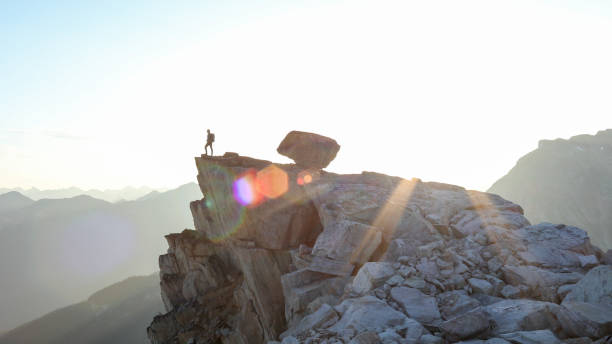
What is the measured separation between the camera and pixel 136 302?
115812mm

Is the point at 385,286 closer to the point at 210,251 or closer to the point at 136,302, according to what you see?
the point at 210,251

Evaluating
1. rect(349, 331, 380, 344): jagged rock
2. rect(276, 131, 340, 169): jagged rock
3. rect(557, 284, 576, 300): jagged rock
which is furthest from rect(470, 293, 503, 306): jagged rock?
rect(276, 131, 340, 169): jagged rock

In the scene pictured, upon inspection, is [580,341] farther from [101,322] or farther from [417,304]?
[101,322]

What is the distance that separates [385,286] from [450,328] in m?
3.86

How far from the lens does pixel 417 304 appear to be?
1132 cm

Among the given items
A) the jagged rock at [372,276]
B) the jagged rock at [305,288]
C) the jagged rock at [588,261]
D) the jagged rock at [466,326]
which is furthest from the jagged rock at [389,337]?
the jagged rock at [588,261]

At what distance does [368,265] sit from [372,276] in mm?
996

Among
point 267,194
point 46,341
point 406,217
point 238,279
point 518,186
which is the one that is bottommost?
point 46,341

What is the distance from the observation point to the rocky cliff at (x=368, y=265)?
984 cm

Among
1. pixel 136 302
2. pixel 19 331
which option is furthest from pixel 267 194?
pixel 19 331

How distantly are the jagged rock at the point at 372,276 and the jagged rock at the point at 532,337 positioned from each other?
5.23m

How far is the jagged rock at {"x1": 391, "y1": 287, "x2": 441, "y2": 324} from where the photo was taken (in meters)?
10.6

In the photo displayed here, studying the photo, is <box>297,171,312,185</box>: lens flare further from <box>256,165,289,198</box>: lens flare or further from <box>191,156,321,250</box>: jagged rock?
<box>256,165,289,198</box>: lens flare

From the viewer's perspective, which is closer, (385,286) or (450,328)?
(450,328)
